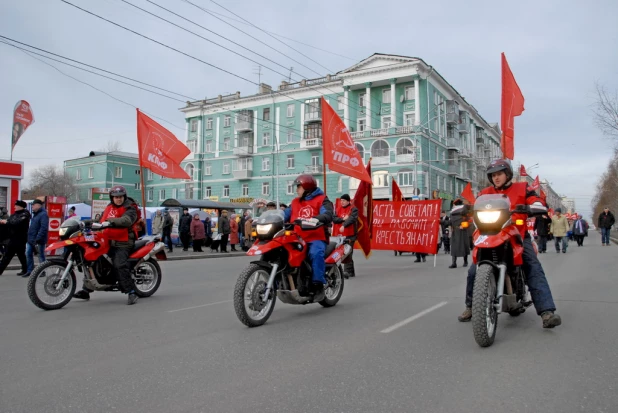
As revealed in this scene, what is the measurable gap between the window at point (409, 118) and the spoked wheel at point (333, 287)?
4772cm

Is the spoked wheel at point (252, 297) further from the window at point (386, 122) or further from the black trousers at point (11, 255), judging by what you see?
the window at point (386, 122)

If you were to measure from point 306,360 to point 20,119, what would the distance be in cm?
2125

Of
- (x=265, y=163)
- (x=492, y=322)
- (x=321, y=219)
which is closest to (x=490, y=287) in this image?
(x=492, y=322)

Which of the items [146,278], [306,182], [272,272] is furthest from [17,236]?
[272,272]

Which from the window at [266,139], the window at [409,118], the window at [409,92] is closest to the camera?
the window at [409,92]

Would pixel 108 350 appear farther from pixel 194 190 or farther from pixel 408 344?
pixel 194 190

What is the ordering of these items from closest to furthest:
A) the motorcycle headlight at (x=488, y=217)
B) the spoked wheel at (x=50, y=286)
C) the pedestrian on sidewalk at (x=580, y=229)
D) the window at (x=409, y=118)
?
the motorcycle headlight at (x=488, y=217) → the spoked wheel at (x=50, y=286) → the pedestrian on sidewalk at (x=580, y=229) → the window at (x=409, y=118)

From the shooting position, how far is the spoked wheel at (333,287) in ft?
23.7

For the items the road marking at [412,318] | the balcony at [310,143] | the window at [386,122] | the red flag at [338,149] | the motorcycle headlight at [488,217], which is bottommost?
the road marking at [412,318]

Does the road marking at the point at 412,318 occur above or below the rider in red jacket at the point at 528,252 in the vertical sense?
below

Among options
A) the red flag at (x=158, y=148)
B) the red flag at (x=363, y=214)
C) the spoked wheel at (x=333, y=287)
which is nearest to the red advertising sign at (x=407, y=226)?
the red flag at (x=363, y=214)

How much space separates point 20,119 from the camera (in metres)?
21.2

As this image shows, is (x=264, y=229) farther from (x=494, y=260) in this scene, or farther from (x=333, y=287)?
(x=494, y=260)

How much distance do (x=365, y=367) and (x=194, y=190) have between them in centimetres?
6459
